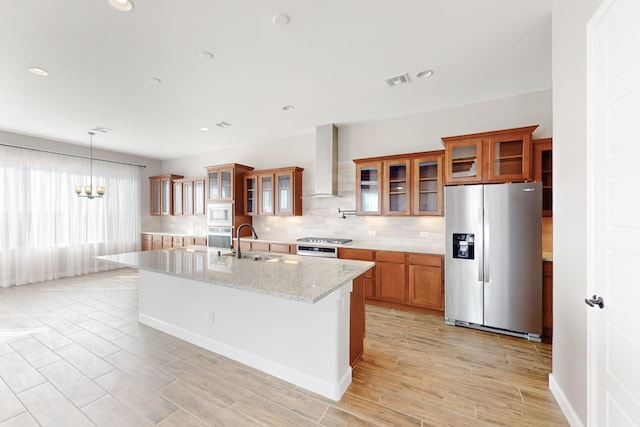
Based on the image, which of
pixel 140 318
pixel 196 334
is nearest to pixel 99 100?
pixel 140 318

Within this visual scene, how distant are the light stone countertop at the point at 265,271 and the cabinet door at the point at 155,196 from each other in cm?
441

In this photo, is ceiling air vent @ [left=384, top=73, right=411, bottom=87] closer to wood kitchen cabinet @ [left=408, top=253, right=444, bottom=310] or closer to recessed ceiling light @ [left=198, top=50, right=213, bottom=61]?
recessed ceiling light @ [left=198, top=50, right=213, bottom=61]

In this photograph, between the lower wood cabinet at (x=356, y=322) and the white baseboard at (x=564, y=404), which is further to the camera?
the lower wood cabinet at (x=356, y=322)

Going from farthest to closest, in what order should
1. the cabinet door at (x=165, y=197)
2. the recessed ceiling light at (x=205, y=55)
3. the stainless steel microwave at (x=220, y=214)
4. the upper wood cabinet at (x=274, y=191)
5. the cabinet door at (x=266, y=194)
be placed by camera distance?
1. the cabinet door at (x=165, y=197)
2. the stainless steel microwave at (x=220, y=214)
3. the cabinet door at (x=266, y=194)
4. the upper wood cabinet at (x=274, y=191)
5. the recessed ceiling light at (x=205, y=55)

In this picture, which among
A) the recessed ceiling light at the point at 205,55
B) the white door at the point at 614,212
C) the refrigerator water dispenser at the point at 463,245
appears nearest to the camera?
the white door at the point at 614,212

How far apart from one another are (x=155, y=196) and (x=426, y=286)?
22.2 ft

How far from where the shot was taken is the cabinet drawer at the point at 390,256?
3.56m

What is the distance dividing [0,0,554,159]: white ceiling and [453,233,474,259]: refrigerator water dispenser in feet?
5.91

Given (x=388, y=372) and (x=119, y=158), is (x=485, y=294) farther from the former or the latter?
(x=119, y=158)

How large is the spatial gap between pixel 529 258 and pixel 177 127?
5.37m

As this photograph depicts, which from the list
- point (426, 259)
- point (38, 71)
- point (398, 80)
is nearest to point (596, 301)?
point (426, 259)

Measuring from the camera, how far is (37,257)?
5.00 metres

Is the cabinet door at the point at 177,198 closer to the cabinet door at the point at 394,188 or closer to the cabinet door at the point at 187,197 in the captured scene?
the cabinet door at the point at 187,197

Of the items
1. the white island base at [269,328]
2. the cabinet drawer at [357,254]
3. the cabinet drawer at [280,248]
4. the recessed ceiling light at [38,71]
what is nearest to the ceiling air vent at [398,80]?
the cabinet drawer at [357,254]
